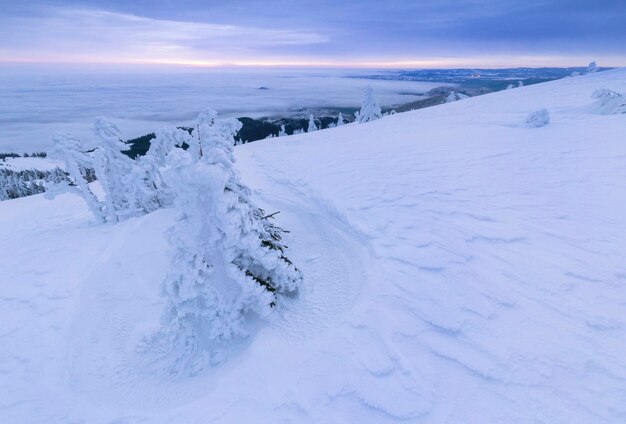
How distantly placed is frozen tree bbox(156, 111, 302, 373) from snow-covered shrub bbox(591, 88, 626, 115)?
25.0 metres

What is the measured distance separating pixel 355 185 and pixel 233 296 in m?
7.44

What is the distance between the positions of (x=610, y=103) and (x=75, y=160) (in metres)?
31.6

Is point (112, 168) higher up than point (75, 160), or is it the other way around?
point (75, 160)

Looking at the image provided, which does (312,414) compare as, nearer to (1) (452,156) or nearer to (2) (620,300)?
(2) (620,300)

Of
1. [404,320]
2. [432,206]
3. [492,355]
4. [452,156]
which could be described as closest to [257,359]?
[404,320]

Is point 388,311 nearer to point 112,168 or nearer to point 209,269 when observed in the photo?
point 209,269

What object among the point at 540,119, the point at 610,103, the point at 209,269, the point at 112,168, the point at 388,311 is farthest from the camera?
the point at 610,103

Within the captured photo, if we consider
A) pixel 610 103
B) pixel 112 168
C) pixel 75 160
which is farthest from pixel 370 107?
pixel 75 160

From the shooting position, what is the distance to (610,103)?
21.1 meters

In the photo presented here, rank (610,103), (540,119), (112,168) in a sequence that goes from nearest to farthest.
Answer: (112,168), (540,119), (610,103)

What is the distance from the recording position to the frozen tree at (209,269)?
23.7 feet

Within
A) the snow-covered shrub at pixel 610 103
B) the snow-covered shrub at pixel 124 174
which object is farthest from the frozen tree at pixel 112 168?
the snow-covered shrub at pixel 610 103

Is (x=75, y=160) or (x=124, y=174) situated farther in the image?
(x=124, y=174)

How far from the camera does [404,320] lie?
22.1ft
